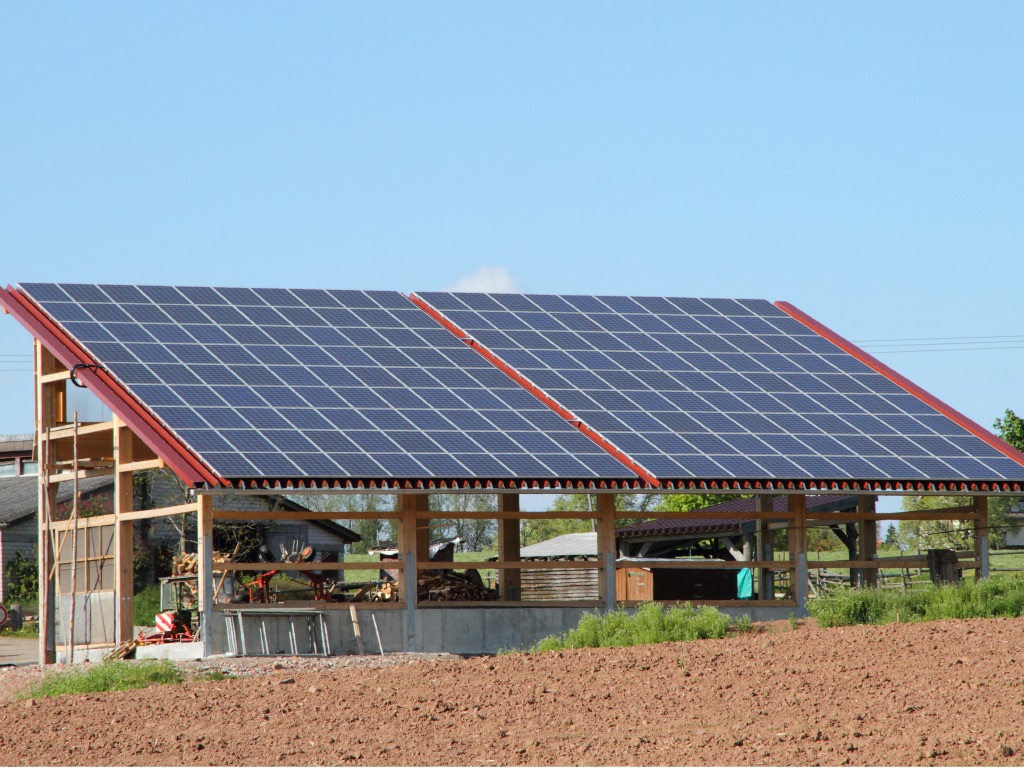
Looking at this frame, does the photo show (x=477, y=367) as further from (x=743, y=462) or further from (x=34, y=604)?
(x=34, y=604)

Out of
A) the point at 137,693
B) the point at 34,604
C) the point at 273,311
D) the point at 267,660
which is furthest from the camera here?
the point at 34,604

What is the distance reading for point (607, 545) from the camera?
80.2ft

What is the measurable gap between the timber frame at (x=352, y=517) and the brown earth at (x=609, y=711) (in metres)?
6.37

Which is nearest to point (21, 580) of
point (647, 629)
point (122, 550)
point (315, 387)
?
point (122, 550)

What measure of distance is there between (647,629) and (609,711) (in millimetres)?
4849

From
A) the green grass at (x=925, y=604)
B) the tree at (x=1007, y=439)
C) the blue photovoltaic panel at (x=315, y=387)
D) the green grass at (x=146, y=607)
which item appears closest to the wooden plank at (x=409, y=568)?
the blue photovoltaic panel at (x=315, y=387)

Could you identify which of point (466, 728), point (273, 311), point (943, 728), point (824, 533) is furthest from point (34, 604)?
point (824, 533)

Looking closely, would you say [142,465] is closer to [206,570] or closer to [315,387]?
[206,570]

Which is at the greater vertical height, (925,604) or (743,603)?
(925,604)

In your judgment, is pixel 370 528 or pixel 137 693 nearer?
pixel 137 693

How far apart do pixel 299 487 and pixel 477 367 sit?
19.8 ft

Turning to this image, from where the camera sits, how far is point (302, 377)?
2503cm

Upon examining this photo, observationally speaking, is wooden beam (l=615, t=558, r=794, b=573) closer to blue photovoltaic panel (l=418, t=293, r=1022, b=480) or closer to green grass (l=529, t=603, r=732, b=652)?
blue photovoltaic panel (l=418, t=293, r=1022, b=480)

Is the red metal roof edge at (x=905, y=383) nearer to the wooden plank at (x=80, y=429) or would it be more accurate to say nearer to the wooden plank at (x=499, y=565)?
the wooden plank at (x=499, y=565)
